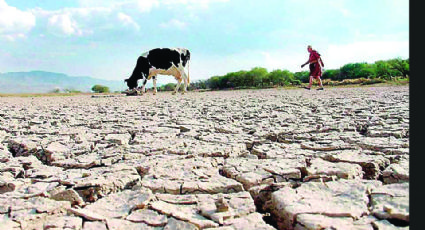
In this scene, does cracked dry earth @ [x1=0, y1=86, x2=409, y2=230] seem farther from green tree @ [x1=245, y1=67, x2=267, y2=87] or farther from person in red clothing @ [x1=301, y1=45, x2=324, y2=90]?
green tree @ [x1=245, y1=67, x2=267, y2=87]

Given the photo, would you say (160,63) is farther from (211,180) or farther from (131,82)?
(211,180)

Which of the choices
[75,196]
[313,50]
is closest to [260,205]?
[75,196]

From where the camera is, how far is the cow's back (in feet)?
43.4

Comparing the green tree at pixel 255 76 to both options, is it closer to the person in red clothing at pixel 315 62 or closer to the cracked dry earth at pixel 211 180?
the person in red clothing at pixel 315 62

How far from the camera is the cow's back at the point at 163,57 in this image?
13227 mm

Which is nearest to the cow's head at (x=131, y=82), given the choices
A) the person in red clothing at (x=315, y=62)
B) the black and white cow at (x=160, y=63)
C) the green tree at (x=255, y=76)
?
the black and white cow at (x=160, y=63)

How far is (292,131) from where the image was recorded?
11.1 ft

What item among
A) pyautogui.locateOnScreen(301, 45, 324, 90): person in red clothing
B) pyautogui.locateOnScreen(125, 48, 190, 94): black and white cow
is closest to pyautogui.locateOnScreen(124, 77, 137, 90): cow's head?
pyautogui.locateOnScreen(125, 48, 190, 94): black and white cow

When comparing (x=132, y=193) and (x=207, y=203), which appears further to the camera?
(x=132, y=193)

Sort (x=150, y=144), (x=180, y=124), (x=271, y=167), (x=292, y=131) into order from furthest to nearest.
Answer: (x=180, y=124)
(x=292, y=131)
(x=150, y=144)
(x=271, y=167)

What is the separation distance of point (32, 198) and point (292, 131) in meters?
2.38

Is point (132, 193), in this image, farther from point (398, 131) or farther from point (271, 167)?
point (398, 131)

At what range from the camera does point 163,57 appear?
43.4 feet

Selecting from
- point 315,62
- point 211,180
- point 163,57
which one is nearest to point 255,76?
point 163,57
